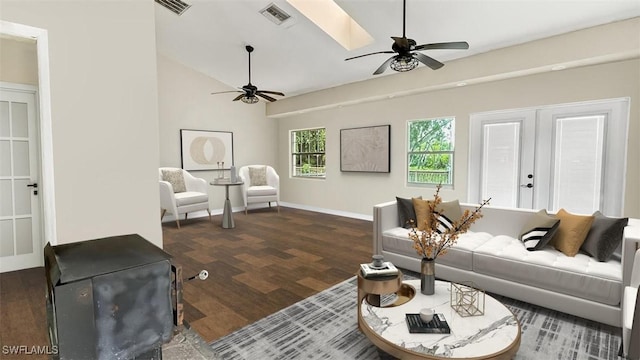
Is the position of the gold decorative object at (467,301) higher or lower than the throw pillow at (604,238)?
lower

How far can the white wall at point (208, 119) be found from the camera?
6.11 m

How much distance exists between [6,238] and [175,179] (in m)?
2.72

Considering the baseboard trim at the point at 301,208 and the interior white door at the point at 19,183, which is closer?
the interior white door at the point at 19,183

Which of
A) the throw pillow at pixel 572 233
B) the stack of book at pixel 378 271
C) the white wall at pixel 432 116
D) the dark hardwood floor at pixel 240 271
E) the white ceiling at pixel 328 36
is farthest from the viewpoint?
the white wall at pixel 432 116

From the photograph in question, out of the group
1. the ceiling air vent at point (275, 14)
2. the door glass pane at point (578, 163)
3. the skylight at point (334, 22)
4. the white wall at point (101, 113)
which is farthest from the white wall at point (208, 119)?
the door glass pane at point (578, 163)

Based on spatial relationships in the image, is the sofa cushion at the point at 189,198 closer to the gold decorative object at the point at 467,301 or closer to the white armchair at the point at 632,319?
the gold decorative object at the point at 467,301

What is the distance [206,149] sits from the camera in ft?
22.0

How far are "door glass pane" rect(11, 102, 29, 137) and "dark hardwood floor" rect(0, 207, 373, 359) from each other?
4.87 feet

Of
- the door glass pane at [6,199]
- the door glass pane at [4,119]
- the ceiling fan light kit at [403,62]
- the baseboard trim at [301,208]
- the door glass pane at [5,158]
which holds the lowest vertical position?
the baseboard trim at [301,208]

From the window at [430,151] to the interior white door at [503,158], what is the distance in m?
0.38

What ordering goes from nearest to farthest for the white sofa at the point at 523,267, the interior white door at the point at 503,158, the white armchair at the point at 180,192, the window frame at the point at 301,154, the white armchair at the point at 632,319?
the white armchair at the point at 632,319 < the white sofa at the point at 523,267 < the interior white door at the point at 503,158 < the white armchair at the point at 180,192 < the window frame at the point at 301,154

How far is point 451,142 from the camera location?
516cm

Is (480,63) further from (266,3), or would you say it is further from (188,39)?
(188,39)

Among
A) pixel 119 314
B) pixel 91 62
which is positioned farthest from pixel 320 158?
pixel 119 314
